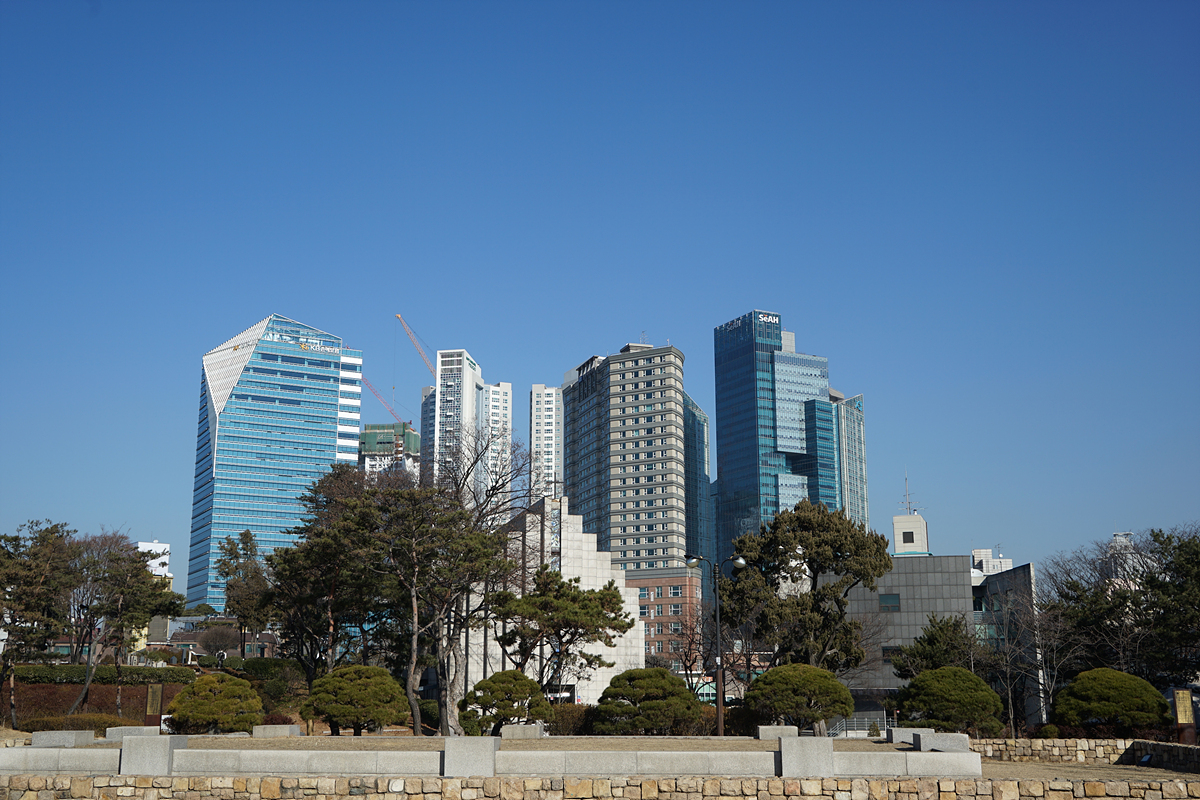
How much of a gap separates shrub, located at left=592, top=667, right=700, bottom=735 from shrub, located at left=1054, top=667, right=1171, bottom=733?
38.8 ft

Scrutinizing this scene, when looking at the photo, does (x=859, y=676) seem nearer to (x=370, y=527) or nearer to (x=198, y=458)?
(x=370, y=527)

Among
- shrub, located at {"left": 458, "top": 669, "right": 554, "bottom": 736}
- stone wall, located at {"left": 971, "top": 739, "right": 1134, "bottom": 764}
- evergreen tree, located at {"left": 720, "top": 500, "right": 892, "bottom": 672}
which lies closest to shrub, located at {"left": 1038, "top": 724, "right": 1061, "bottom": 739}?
stone wall, located at {"left": 971, "top": 739, "right": 1134, "bottom": 764}

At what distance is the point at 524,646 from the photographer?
1396 inches

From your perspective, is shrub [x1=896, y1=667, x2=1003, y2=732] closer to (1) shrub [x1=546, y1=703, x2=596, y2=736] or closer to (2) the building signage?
(1) shrub [x1=546, y1=703, x2=596, y2=736]

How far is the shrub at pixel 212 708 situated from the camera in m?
28.6

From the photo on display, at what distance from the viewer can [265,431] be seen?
173750 mm

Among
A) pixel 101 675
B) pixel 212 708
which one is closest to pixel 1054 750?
pixel 212 708

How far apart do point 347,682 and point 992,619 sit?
108 ft

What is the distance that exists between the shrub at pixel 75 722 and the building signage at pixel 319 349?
497 feet

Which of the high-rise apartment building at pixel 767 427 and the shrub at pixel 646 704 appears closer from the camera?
the shrub at pixel 646 704

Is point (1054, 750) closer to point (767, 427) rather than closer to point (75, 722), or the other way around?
point (75, 722)

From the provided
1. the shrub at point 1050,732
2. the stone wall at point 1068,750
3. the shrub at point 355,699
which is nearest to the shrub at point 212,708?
the shrub at point 355,699

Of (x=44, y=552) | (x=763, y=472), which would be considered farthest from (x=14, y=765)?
(x=763, y=472)

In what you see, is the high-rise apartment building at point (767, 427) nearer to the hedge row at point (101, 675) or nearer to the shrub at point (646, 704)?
the hedge row at point (101, 675)
